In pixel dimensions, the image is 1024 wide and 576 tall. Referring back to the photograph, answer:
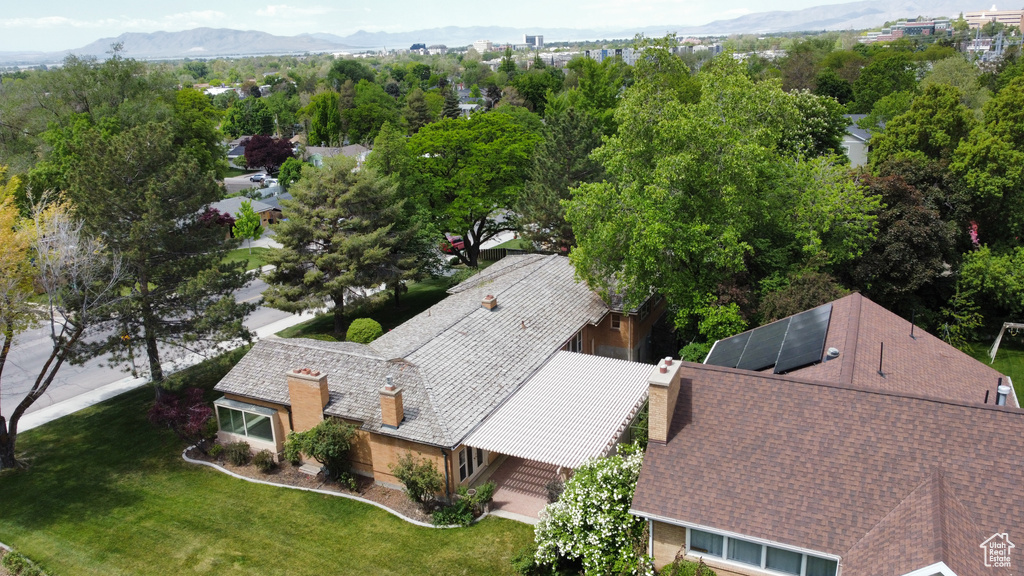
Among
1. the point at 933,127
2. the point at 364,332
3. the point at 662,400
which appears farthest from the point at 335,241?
the point at 933,127

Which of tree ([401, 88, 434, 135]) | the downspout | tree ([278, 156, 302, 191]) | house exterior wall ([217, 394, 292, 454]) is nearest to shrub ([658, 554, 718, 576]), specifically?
the downspout

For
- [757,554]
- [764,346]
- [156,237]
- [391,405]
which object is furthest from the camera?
[156,237]

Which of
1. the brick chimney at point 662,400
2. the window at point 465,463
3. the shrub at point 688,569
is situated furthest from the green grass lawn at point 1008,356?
the window at point 465,463

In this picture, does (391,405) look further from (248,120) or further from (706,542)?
(248,120)

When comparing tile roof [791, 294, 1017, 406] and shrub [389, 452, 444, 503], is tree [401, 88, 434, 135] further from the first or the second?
tile roof [791, 294, 1017, 406]

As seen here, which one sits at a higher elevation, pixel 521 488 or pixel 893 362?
pixel 893 362

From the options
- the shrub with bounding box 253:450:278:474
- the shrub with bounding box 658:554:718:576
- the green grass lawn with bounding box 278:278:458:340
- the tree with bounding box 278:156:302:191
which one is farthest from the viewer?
the tree with bounding box 278:156:302:191
